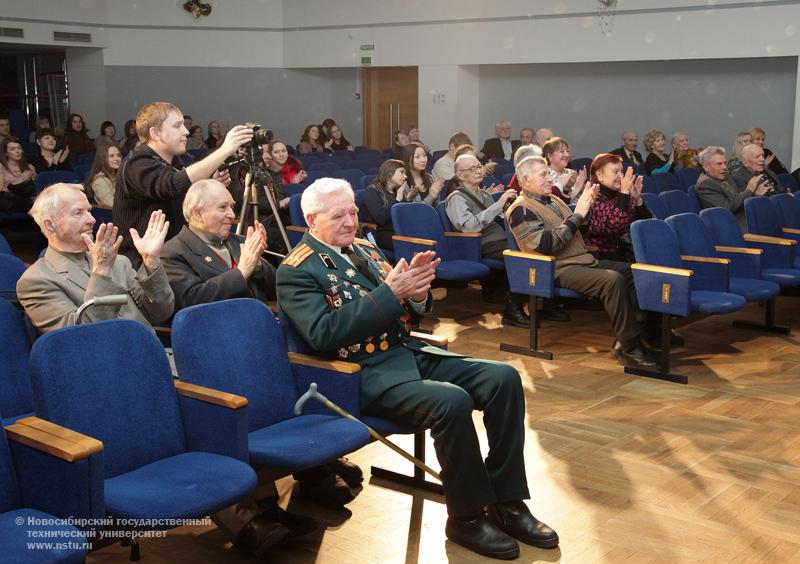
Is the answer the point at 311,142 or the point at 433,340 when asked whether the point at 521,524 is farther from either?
the point at 311,142

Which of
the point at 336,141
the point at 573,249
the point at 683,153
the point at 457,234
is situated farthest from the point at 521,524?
the point at 336,141

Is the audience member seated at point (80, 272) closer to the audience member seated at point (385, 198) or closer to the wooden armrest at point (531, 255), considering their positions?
the wooden armrest at point (531, 255)

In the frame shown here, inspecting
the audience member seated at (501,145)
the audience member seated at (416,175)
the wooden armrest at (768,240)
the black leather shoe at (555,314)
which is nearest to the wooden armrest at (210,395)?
the black leather shoe at (555,314)

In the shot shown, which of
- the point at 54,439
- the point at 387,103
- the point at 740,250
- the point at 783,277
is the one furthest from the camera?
the point at 387,103

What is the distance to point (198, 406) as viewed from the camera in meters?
2.67

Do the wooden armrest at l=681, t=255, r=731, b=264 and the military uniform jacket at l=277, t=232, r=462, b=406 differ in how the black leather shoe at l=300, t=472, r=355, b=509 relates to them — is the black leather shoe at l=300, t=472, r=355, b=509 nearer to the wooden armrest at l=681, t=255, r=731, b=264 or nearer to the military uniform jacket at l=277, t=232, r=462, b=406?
the military uniform jacket at l=277, t=232, r=462, b=406

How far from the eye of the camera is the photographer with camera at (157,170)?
3.55 meters

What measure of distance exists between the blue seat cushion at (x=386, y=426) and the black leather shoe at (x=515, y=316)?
2939 millimetres

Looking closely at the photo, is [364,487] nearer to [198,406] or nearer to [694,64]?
[198,406]

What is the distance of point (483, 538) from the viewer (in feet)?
9.51

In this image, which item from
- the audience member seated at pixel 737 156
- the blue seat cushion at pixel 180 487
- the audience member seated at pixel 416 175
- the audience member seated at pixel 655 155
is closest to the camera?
the blue seat cushion at pixel 180 487

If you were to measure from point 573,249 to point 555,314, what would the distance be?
3.23 feet

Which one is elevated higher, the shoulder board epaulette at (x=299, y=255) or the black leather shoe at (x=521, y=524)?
the shoulder board epaulette at (x=299, y=255)

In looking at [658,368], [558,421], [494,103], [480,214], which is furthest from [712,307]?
[494,103]
